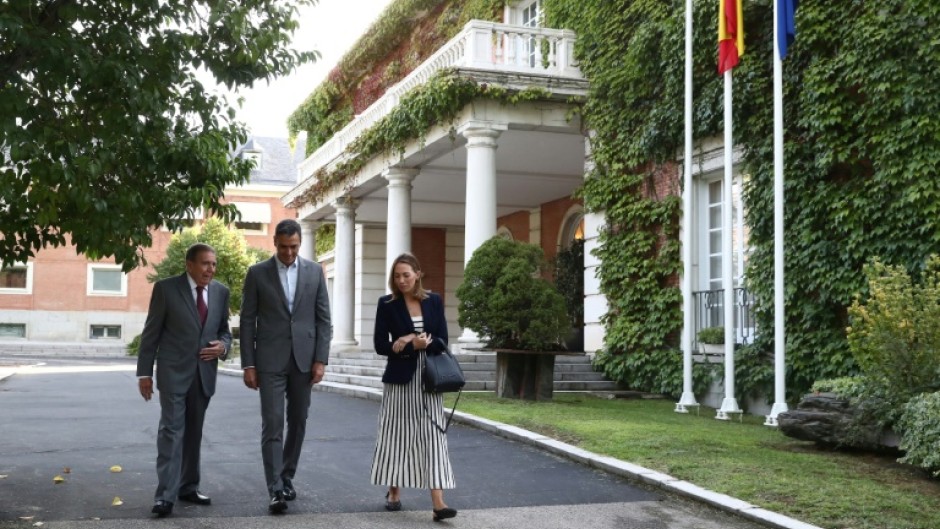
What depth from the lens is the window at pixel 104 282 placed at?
2074 inches

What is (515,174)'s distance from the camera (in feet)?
71.2

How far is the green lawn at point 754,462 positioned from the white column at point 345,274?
11480 millimetres

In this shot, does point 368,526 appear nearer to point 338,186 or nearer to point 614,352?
point 614,352

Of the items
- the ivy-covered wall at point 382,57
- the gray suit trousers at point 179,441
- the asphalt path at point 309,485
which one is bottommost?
the asphalt path at point 309,485

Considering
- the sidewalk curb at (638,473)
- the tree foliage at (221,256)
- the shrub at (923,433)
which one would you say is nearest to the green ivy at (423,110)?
the sidewalk curb at (638,473)

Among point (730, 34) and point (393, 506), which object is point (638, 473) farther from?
point (730, 34)

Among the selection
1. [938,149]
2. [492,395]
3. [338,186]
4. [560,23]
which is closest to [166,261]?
[338,186]

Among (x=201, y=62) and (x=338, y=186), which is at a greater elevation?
(x=338, y=186)

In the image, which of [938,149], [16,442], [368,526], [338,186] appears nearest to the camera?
[368,526]

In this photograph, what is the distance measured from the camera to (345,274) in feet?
78.9

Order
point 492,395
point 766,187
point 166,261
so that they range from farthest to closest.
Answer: point 166,261 < point 492,395 < point 766,187

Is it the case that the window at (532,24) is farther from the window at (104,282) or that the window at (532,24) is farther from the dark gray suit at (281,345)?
the window at (104,282)

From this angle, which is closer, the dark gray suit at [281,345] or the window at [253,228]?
the dark gray suit at [281,345]

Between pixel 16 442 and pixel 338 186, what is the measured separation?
1451 centimetres
